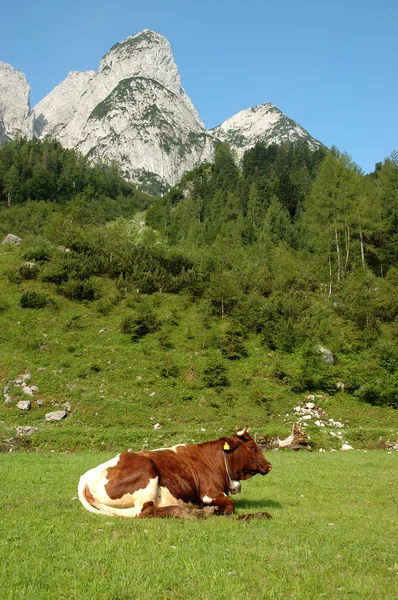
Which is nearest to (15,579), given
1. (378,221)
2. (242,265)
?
(242,265)

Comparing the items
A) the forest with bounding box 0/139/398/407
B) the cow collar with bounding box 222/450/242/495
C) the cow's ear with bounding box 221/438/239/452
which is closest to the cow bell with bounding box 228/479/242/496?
the cow collar with bounding box 222/450/242/495

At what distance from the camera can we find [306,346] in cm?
2994

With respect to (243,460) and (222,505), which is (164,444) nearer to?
(243,460)

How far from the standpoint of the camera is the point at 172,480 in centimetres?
713

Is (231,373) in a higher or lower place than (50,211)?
lower

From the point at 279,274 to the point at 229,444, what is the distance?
37.2 m

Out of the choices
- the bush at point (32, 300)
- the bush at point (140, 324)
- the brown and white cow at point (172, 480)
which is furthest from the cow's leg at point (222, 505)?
the bush at point (32, 300)

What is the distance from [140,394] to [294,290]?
70.3 feet

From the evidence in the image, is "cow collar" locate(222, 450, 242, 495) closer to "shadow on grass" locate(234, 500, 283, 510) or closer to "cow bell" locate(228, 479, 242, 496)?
"cow bell" locate(228, 479, 242, 496)

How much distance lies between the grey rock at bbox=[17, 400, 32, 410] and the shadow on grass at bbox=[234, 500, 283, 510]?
731 inches

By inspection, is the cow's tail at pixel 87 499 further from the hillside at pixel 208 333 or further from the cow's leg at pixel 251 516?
the hillside at pixel 208 333

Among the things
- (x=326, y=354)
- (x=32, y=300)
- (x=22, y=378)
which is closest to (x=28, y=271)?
(x=32, y=300)

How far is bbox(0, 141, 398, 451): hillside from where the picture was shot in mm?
23781

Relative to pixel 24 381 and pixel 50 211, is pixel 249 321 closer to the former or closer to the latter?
pixel 24 381
